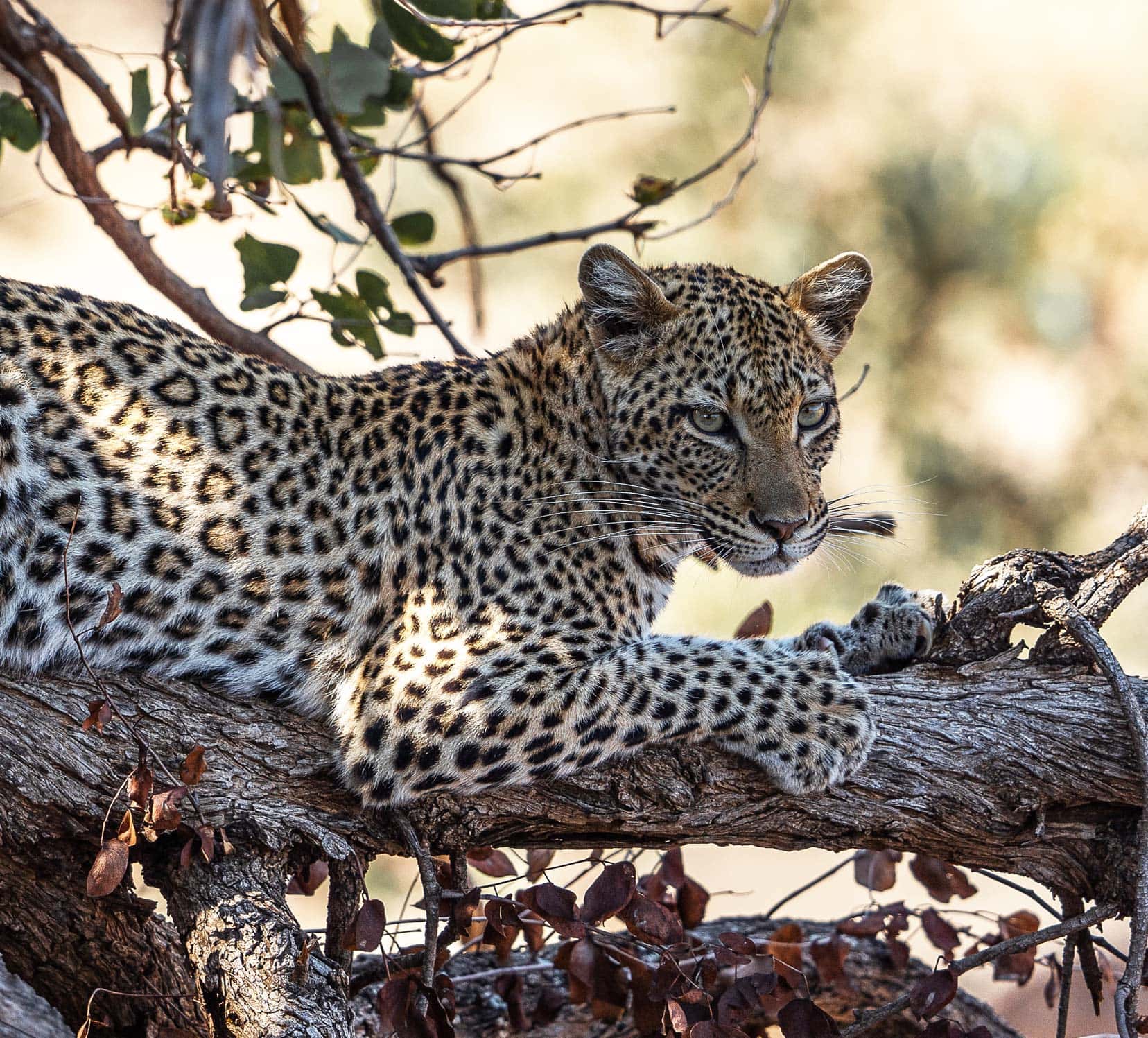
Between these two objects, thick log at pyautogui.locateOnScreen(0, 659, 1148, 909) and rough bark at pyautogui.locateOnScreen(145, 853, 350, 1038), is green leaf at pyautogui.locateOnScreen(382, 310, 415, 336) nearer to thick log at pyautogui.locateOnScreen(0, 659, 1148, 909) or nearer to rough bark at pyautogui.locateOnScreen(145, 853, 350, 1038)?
thick log at pyautogui.locateOnScreen(0, 659, 1148, 909)

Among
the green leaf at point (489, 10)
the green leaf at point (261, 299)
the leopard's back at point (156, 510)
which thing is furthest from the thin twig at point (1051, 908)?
the green leaf at point (489, 10)

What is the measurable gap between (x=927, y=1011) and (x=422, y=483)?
262cm

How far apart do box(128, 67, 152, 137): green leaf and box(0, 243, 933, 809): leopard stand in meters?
0.87

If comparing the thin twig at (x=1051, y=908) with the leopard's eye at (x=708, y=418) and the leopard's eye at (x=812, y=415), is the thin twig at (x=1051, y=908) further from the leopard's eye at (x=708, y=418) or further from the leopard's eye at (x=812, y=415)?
the leopard's eye at (x=708, y=418)

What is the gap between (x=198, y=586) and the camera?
502 cm

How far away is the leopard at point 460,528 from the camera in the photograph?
4.83m

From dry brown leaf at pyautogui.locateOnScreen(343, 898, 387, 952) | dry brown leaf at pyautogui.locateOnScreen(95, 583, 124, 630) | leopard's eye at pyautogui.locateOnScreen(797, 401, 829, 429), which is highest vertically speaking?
leopard's eye at pyautogui.locateOnScreen(797, 401, 829, 429)

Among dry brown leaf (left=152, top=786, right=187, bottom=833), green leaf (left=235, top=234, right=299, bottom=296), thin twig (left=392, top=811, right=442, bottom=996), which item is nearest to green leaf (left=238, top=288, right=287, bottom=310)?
green leaf (left=235, top=234, right=299, bottom=296)

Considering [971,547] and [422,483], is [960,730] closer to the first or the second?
[422,483]

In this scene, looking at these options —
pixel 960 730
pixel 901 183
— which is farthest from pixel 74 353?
pixel 901 183

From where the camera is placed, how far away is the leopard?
4828mm

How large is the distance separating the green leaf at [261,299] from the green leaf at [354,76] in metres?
1.19

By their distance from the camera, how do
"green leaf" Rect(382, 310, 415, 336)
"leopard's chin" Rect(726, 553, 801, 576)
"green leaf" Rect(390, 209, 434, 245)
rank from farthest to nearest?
"green leaf" Rect(390, 209, 434, 245)
"green leaf" Rect(382, 310, 415, 336)
"leopard's chin" Rect(726, 553, 801, 576)

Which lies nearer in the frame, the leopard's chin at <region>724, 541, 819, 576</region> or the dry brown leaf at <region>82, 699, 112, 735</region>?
the dry brown leaf at <region>82, 699, 112, 735</region>
